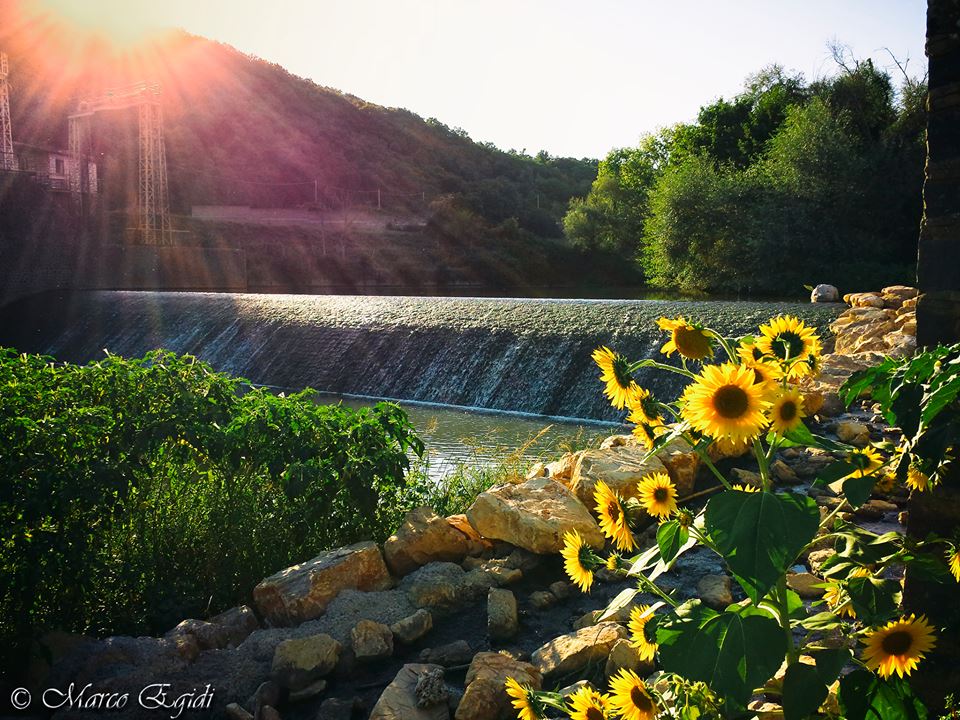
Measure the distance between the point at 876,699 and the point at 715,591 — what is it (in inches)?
53.3

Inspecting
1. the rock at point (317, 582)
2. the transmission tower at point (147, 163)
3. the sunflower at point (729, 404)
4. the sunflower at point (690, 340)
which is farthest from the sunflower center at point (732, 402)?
the transmission tower at point (147, 163)

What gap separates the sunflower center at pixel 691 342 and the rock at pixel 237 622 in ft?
7.34

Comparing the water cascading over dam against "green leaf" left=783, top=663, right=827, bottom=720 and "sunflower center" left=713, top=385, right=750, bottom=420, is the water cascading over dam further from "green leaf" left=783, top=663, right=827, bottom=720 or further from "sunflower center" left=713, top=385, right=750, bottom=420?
"sunflower center" left=713, top=385, right=750, bottom=420

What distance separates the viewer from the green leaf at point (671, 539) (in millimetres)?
1445

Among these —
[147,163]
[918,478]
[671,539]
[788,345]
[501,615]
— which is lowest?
[501,615]

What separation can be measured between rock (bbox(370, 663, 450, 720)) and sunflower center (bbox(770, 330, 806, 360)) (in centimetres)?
142

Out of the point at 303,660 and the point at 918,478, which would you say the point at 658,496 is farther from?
the point at 303,660

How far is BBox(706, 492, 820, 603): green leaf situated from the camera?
1.23 m

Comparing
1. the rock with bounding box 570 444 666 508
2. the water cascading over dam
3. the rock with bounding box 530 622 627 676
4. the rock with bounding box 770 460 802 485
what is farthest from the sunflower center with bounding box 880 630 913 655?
the water cascading over dam

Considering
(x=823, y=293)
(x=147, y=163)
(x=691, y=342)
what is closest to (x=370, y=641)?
(x=691, y=342)

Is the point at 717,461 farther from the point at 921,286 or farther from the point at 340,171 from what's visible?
the point at 340,171

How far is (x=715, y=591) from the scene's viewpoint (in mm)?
2760

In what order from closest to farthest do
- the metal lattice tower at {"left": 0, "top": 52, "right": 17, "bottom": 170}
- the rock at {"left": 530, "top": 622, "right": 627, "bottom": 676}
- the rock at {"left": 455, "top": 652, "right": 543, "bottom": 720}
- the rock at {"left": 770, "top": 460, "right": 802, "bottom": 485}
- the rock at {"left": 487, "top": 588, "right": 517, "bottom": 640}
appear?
the rock at {"left": 455, "top": 652, "right": 543, "bottom": 720}
the rock at {"left": 530, "top": 622, "right": 627, "bottom": 676}
the rock at {"left": 487, "top": 588, "right": 517, "bottom": 640}
the rock at {"left": 770, "top": 460, "right": 802, "bottom": 485}
the metal lattice tower at {"left": 0, "top": 52, "right": 17, "bottom": 170}

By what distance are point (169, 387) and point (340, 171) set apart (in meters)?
54.8
